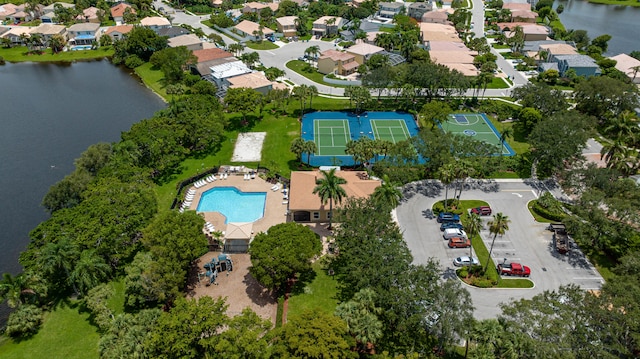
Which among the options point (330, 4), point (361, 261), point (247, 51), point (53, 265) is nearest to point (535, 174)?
point (361, 261)

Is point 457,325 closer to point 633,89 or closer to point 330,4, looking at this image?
point 633,89

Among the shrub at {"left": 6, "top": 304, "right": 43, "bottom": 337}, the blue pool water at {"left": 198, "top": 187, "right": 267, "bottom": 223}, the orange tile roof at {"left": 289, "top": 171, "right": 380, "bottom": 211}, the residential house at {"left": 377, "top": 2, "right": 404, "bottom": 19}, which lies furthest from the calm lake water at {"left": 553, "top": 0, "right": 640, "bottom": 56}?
the shrub at {"left": 6, "top": 304, "right": 43, "bottom": 337}

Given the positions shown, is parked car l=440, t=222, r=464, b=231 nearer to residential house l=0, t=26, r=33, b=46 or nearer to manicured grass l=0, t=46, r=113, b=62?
manicured grass l=0, t=46, r=113, b=62

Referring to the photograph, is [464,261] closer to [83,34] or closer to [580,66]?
[580,66]

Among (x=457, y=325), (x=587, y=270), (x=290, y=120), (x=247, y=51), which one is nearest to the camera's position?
(x=457, y=325)

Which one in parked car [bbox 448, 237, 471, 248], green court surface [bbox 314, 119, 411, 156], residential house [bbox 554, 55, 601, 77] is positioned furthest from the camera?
residential house [bbox 554, 55, 601, 77]

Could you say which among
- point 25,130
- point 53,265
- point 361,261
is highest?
point 361,261

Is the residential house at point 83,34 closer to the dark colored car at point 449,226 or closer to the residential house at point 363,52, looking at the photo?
the residential house at point 363,52
